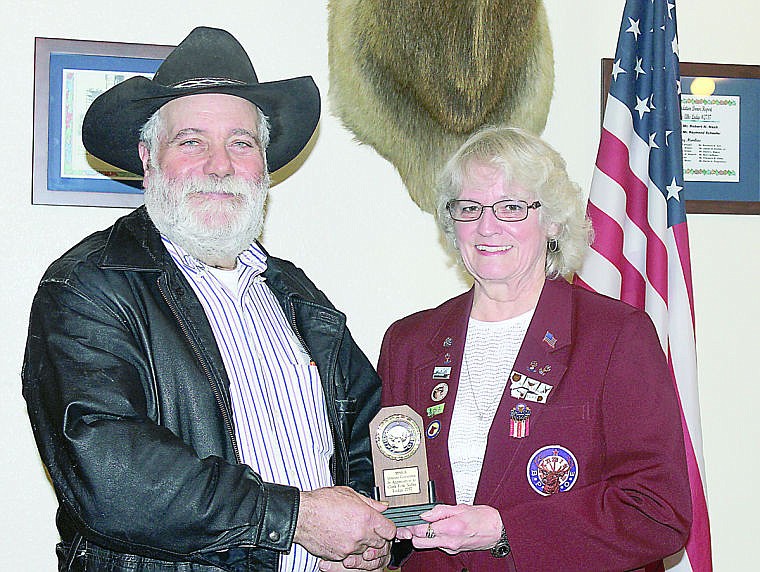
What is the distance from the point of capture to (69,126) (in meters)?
2.79

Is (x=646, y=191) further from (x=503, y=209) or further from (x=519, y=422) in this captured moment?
(x=519, y=422)

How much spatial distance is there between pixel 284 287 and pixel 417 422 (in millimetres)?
481

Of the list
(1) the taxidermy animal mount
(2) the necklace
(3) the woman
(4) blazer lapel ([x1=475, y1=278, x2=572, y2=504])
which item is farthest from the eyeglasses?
(1) the taxidermy animal mount

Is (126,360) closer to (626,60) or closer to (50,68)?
(50,68)

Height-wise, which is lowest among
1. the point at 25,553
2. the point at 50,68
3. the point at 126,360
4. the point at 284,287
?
the point at 25,553

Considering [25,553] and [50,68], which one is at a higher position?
[50,68]

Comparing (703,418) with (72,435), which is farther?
(703,418)

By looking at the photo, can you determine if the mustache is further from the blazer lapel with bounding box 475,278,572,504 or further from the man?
the blazer lapel with bounding box 475,278,572,504

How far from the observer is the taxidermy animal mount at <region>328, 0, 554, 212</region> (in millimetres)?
2850

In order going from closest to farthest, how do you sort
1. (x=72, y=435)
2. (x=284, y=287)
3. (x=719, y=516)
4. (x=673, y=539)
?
(x=72, y=435), (x=673, y=539), (x=284, y=287), (x=719, y=516)

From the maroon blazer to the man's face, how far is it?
59cm

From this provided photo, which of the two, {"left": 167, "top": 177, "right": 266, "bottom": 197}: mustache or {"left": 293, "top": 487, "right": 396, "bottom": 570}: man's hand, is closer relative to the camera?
{"left": 293, "top": 487, "right": 396, "bottom": 570}: man's hand

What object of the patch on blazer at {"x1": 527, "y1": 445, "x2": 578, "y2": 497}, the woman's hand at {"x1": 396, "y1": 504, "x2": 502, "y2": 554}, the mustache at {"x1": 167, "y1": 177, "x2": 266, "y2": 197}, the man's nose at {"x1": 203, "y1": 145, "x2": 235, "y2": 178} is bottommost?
the woman's hand at {"x1": 396, "y1": 504, "x2": 502, "y2": 554}

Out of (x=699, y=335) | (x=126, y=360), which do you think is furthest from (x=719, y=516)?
(x=126, y=360)
